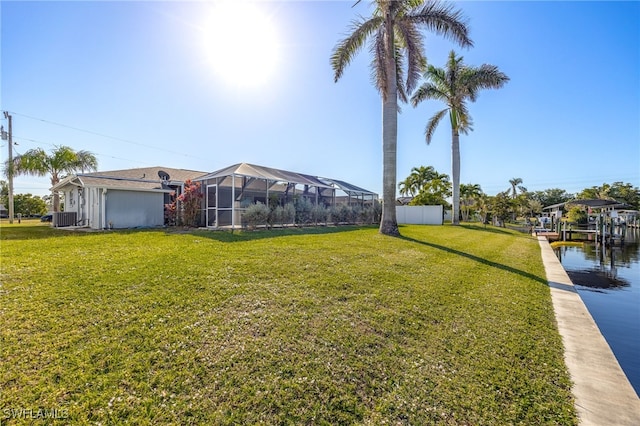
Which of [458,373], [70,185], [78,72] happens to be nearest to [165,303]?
[458,373]

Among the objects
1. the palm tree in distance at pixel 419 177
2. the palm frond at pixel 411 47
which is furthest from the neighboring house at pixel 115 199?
the palm tree in distance at pixel 419 177

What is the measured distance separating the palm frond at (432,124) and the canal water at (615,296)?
1281 cm

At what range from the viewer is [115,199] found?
14930 millimetres

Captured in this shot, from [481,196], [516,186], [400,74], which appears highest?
[400,74]

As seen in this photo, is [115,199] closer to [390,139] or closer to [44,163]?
[44,163]

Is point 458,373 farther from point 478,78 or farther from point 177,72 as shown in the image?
point 478,78

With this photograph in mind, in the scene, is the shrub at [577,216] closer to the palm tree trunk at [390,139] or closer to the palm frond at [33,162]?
the palm tree trunk at [390,139]

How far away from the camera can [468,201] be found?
42.7 m

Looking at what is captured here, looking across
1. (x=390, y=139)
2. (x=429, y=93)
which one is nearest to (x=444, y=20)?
(x=390, y=139)

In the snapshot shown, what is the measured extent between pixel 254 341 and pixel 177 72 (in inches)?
583

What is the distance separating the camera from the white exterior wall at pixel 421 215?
25375 mm

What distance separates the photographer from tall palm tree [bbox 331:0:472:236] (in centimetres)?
1220

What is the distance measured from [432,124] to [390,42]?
44.0 ft

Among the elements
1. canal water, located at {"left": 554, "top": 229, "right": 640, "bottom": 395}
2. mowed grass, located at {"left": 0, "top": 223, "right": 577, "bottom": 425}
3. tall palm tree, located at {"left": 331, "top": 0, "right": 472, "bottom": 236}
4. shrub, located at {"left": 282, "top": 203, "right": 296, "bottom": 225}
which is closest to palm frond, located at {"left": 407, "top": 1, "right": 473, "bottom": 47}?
tall palm tree, located at {"left": 331, "top": 0, "right": 472, "bottom": 236}
